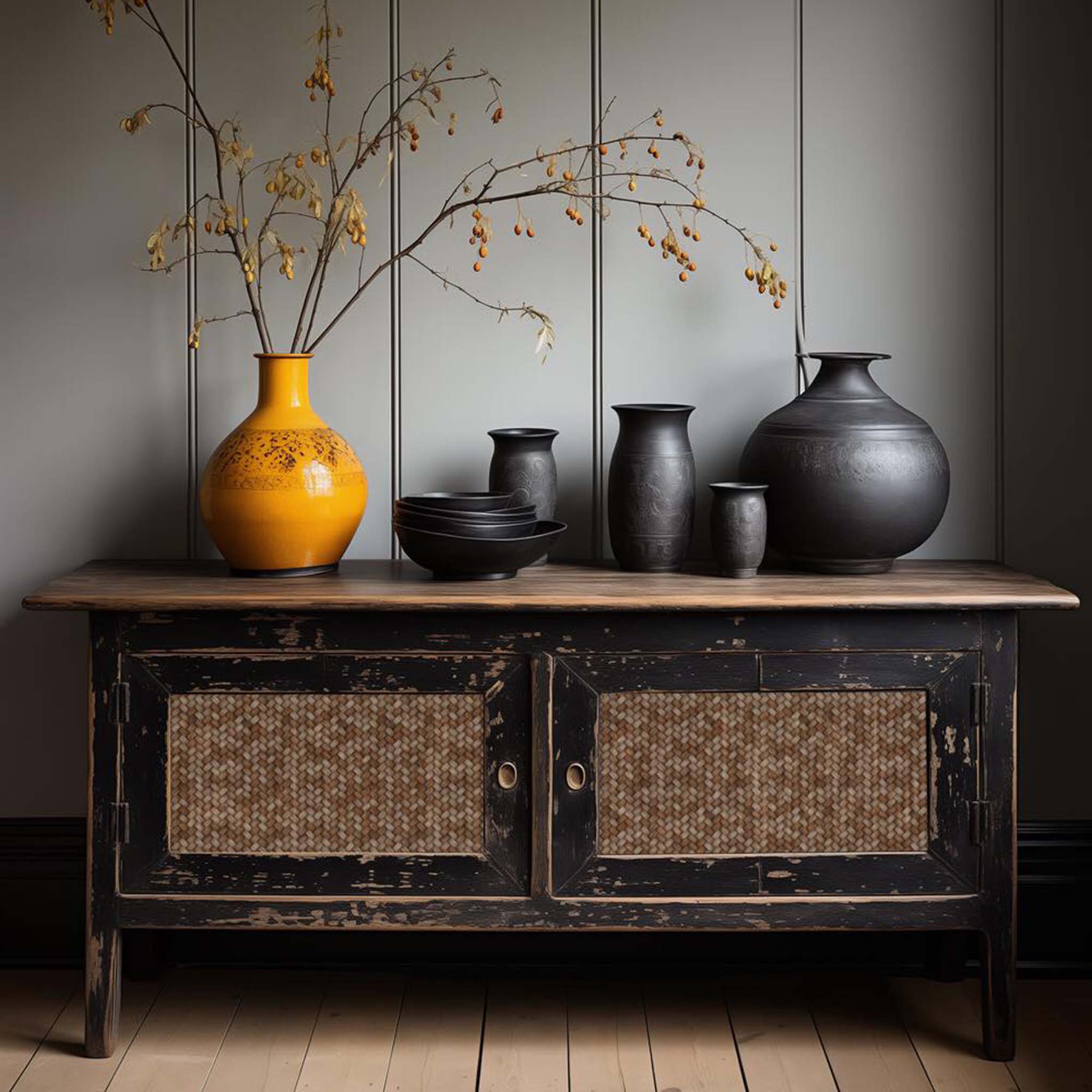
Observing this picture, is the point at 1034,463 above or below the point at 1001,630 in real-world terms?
above

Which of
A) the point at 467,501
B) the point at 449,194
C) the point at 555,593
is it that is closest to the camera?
the point at 555,593

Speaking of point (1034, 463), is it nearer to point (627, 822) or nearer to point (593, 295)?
point (593, 295)

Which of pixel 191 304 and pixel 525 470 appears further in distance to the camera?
pixel 191 304

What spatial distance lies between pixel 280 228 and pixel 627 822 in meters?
1.47

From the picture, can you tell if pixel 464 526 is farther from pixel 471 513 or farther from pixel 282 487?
→ pixel 282 487

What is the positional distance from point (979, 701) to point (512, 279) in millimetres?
1316

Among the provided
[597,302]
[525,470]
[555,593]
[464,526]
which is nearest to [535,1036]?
[555,593]

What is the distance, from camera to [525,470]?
2.97 metres

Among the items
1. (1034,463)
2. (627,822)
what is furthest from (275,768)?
(1034,463)

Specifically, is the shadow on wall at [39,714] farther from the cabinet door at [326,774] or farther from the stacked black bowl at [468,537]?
the stacked black bowl at [468,537]

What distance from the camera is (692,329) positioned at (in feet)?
10.3

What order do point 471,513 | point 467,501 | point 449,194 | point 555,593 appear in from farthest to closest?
1. point 449,194
2. point 467,501
3. point 471,513
4. point 555,593

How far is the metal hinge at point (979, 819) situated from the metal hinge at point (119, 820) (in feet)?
5.12

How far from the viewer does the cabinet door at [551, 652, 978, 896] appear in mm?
2646
